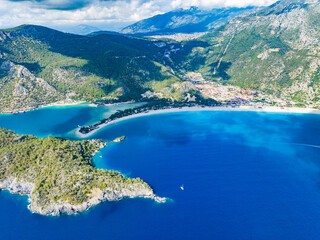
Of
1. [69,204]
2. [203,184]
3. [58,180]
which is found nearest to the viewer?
[69,204]

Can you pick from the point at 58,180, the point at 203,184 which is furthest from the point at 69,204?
the point at 203,184

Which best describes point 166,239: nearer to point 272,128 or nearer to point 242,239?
point 242,239

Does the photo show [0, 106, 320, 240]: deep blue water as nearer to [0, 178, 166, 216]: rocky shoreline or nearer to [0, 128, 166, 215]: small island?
[0, 178, 166, 216]: rocky shoreline

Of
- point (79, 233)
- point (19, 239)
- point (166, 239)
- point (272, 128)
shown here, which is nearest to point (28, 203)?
point (19, 239)

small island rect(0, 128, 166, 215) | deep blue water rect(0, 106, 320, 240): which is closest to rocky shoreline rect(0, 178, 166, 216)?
small island rect(0, 128, 166, 215)

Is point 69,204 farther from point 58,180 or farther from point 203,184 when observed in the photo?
point 203,184

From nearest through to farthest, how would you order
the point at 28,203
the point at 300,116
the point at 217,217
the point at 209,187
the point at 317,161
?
the point at 217,217 → the point at 28,203 → the point at 209,187 → the point at 317,161 → the point at 300,116
